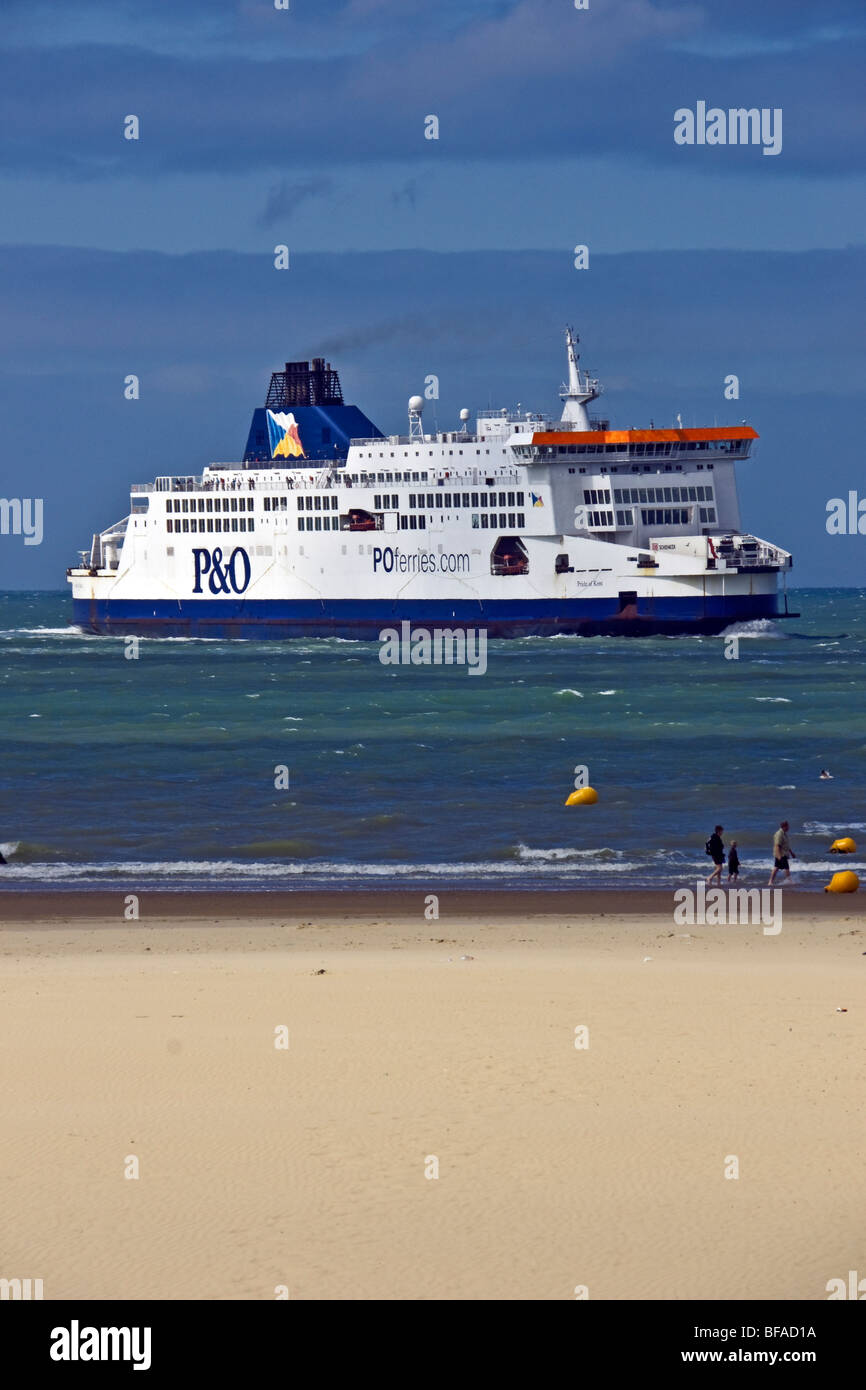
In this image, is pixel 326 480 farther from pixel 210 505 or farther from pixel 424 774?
pixel 424 774

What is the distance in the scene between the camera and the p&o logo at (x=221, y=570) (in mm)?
91688

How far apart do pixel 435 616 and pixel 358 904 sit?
63.5m

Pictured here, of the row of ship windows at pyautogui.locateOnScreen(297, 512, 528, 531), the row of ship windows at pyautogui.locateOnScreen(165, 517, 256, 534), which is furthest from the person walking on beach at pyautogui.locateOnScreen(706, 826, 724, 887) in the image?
the row of ship windows at pyautogui.locateOnScreen(165, 517, 256, 534)

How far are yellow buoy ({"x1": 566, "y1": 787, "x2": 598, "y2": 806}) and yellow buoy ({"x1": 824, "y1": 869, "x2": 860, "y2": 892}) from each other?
9103 millimetres

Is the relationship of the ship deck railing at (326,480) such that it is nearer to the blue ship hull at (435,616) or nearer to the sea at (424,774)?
the blue ship hull at (435,616)

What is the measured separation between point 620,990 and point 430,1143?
4.70 metres

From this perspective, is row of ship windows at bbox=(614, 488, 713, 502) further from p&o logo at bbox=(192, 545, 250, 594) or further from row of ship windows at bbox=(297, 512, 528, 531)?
p&o logo at bbox=(192, 545, 250, 594)

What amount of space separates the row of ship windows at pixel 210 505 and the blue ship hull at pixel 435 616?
4.68 meters

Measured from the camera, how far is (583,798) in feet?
105

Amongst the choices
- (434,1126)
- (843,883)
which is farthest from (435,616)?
(434,1126)

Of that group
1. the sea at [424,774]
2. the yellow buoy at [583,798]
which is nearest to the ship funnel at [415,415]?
the sea at [424,774]

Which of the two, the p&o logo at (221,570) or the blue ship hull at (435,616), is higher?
the p&o logo at (221,570)
